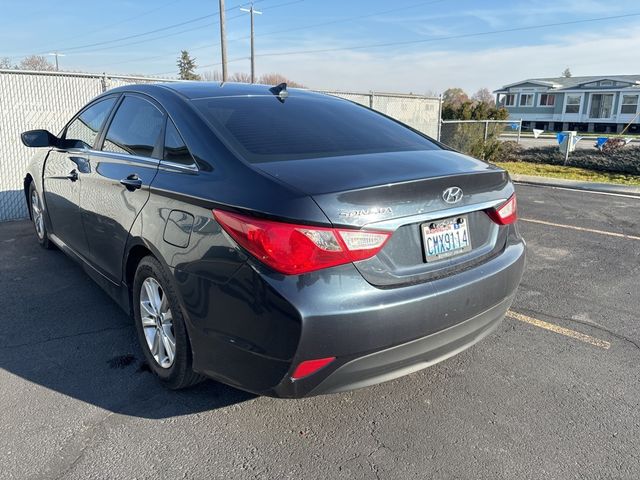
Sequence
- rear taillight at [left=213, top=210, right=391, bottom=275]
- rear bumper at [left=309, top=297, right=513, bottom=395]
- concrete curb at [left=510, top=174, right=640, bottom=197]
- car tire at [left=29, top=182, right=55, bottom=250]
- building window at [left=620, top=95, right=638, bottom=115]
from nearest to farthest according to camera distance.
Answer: rear taillight at [left=213, top=210, right=391, bottom=275] → rear bumper at [left=309, top=297, right=513, bottom=395] → car tire at [left=29, top=182, right=55, bottom=250] → concrete curb at [left=510, top=174, right=640, bottom=197] → building window at [left=620, top=95, right=638, bottom=115]

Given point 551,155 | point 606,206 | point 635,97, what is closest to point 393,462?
point 606,206

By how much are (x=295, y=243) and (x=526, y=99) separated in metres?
58.3

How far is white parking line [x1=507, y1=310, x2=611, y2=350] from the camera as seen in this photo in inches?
137

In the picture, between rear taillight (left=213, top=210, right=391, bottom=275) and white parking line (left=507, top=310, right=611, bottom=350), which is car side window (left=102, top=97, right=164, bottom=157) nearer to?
rear taillight (left=213, top=210, right=391, bottom=275)

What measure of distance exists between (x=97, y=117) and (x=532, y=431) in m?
3.60

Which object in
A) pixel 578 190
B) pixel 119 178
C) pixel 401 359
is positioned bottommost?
pixel 578 190

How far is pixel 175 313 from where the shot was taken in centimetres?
254

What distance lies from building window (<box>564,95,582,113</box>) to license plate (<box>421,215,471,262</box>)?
182 feet

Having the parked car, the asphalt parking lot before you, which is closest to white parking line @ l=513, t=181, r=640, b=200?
the asphalt parking lot

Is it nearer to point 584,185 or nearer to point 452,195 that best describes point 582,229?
point 584,185

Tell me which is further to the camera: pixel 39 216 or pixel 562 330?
pixel 39 216

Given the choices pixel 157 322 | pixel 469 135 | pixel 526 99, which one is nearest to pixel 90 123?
pixel 157 322

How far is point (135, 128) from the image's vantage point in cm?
325

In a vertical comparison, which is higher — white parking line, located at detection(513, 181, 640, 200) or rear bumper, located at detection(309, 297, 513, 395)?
rear bumper, located at detection(309, 297, 513, 395)
